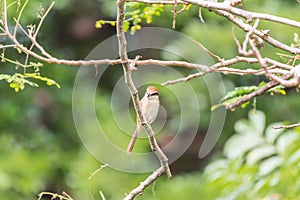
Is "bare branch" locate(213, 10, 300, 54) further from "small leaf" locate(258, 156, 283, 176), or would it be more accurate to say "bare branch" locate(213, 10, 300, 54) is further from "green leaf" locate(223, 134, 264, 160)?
"green leaf" locate(223, 134, 264, 160)

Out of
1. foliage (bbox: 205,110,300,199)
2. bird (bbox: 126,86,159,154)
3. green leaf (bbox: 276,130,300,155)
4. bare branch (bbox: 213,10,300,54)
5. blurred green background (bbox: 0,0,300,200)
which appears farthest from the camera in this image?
blurred green background (bbox: 0,0,300,200)

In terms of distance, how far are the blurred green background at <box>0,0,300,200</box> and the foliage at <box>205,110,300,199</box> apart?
4.13ft

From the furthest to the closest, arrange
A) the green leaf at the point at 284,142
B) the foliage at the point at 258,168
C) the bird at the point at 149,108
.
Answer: the green leaf at the point at 284,142 → the foliage at the point at 258,168 → the bird at the point at 149,108

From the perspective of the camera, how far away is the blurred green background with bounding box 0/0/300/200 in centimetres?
388

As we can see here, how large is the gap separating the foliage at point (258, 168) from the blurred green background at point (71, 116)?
1260 millimetres

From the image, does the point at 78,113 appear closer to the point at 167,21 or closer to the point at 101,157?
the point at 101,157

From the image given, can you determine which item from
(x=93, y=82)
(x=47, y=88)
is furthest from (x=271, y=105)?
(x=47, y=88)

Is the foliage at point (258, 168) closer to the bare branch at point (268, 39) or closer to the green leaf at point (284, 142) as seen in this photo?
the green leaf at point (284, 142)

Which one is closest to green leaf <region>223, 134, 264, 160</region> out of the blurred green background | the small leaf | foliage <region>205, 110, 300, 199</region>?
foliage <region>205, 110, 300, 199</region>

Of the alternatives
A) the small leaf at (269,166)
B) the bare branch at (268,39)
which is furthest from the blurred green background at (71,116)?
the bare branch at (268,39)

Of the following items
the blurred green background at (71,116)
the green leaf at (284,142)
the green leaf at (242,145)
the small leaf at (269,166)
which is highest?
the blurred green background at (71,116)

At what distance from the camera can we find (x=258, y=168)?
2.00m

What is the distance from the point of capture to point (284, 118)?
14.2 feet

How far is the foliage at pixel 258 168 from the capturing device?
1.86 meters
